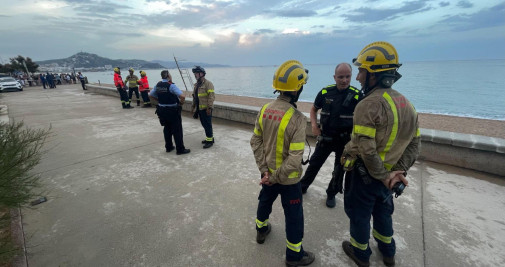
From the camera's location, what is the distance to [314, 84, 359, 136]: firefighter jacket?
2660mm

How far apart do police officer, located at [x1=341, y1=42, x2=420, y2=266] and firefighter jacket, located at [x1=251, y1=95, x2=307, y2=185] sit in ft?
1.51

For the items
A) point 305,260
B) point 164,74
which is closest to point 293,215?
point 305,260

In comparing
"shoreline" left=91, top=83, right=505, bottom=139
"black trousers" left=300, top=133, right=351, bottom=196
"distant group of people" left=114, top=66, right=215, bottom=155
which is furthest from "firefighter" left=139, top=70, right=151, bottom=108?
"shoreline" left=91, top=83, right=505, bottom=139

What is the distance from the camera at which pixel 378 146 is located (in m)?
1.77

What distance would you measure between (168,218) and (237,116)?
473cm

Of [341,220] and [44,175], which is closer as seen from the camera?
[341,220]

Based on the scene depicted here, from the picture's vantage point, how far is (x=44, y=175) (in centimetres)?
398

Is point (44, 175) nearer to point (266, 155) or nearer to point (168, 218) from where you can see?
point (168, 218)

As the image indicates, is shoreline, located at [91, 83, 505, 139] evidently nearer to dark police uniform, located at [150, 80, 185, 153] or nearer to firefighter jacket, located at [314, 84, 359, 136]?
firefighter jacket, located at [314, 84, 359, 136]

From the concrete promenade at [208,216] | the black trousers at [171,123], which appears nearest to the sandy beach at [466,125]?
the concrete promenade at [208,216]

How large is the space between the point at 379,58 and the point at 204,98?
153 inches

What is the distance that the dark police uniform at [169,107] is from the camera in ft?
15.1

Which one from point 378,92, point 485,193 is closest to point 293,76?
point 378,92

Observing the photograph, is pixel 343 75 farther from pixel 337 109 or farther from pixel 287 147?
pixel 287 147
